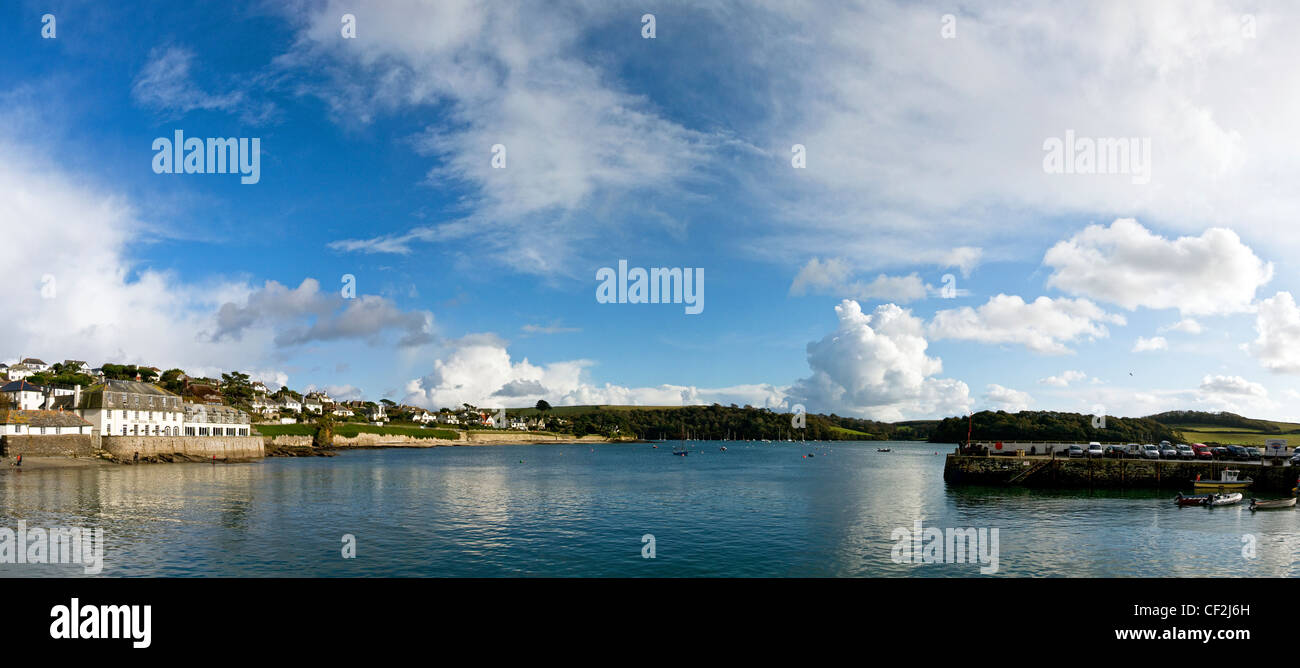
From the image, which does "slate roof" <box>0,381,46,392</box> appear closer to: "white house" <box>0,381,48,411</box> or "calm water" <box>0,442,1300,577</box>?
"white house" <box>0,381,48,411</box>

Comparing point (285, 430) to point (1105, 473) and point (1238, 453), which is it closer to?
point (1105, 473)

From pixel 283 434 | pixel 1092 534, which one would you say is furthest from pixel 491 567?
pixel 283 434

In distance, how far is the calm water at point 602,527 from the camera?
3136 cm

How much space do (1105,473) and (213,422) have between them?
149899 millimetres

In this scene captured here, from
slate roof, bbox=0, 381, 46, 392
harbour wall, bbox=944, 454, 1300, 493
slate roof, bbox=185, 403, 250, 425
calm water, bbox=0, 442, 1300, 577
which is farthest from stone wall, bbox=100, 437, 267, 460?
harbour wall, bbox=944, 454, 1300, 493

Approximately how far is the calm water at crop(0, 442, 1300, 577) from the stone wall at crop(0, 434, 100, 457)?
1439 centimetres

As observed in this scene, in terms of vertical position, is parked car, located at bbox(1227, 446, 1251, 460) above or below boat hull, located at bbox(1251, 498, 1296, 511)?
above

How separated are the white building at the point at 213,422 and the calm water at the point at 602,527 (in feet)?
147

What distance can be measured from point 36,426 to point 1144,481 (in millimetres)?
146257

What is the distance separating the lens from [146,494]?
58.5 metres

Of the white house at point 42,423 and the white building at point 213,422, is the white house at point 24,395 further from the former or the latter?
the white house at point 42,423

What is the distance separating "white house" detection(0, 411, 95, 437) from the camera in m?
85.9
